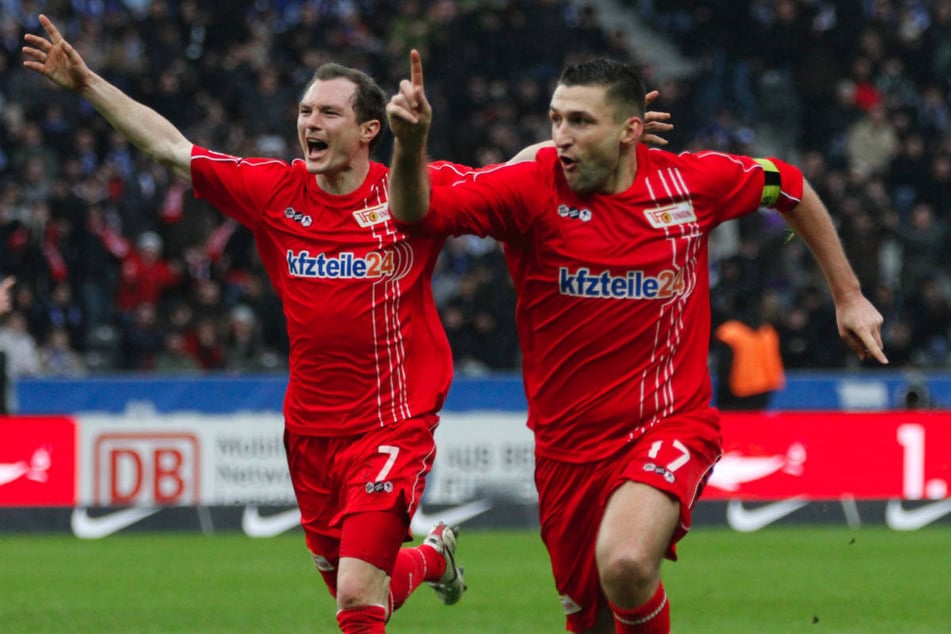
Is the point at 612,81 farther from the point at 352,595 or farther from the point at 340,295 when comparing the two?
A: the point at 352,595

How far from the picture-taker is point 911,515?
15.4 meters

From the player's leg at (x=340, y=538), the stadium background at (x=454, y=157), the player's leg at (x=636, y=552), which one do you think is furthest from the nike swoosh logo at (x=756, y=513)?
the player's leg at (x=636, y=552)

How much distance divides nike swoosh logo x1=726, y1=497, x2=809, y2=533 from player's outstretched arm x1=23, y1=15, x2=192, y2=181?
8995 millimetres

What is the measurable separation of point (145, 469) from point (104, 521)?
22.3 inches

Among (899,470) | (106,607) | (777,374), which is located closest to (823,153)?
(777,374)

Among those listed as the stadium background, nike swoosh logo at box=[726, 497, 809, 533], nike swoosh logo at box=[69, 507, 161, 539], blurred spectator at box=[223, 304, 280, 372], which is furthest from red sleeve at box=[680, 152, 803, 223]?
blurred spectator at box=[223, 304, 280, 372]

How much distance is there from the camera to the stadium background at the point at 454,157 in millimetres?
18875

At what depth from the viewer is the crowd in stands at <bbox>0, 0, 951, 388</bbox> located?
1923 centimetres

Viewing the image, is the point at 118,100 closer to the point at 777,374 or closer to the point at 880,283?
the point at 777,374

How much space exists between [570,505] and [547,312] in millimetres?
684

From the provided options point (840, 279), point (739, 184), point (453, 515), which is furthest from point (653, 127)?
point (453, 515)

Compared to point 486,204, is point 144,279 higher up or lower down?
lower down

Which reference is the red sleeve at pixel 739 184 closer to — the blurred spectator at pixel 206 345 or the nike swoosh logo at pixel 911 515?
the nike swoosh logo at pixel 911 515

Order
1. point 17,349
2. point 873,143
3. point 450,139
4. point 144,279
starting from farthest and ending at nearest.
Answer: point 873,143 < point 450,139 < point 144,279 < point 17,349
